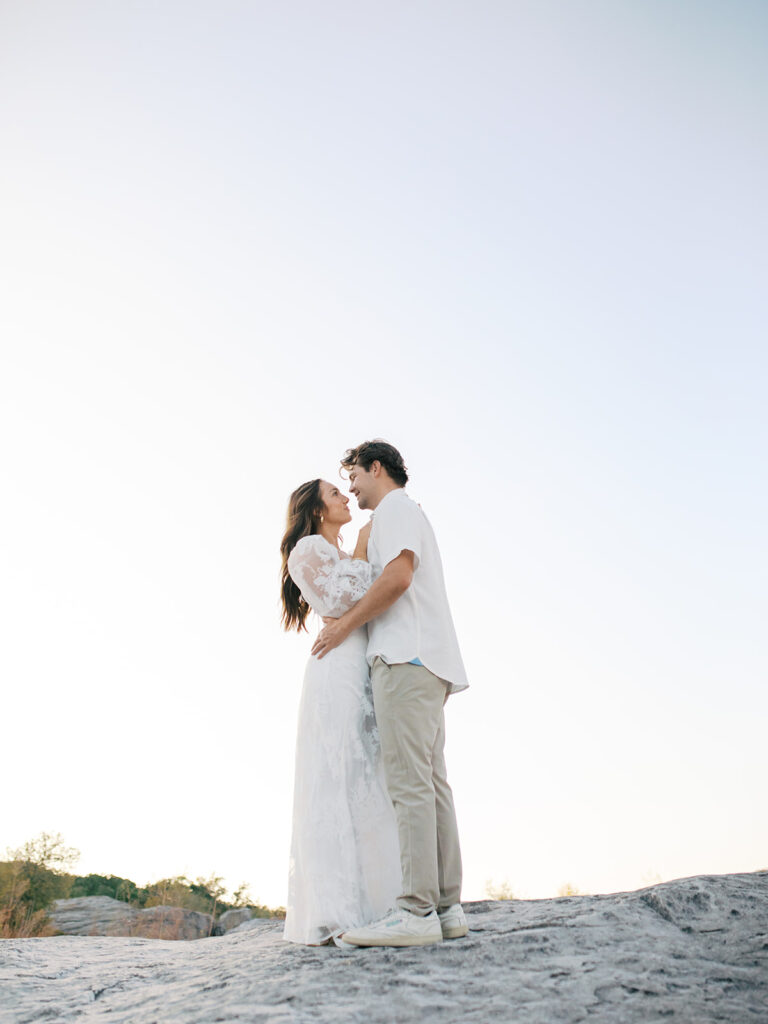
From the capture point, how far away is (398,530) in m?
4.70

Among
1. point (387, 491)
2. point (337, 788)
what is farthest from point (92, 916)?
point (387, 491)

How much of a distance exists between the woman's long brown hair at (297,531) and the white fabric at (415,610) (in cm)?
71

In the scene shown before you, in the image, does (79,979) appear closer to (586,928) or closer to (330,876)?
(330,876)

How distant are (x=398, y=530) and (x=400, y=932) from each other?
216 centimetres

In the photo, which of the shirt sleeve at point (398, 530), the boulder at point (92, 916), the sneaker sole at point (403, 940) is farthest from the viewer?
the boulder at point (92, 916)

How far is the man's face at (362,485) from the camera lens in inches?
204

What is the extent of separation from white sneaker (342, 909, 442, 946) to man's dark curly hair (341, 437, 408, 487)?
2.63 meters

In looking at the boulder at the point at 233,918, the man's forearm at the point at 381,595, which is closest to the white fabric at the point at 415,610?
the man's forearm at the point at 381,595

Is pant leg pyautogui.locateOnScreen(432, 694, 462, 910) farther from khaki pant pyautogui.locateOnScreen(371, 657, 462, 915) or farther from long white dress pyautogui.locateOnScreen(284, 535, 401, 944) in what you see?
long white dress pyautogui.locateOnScreen(284, 535, 401, 944)

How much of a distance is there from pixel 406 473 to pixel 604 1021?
11.0 feet

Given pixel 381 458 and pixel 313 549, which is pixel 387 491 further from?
pixel 313 549

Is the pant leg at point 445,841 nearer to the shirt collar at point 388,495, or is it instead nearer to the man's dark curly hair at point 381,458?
the shirt collar at point 388,495

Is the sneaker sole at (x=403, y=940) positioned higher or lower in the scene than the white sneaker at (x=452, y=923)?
lower

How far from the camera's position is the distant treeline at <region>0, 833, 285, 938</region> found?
1176cm
